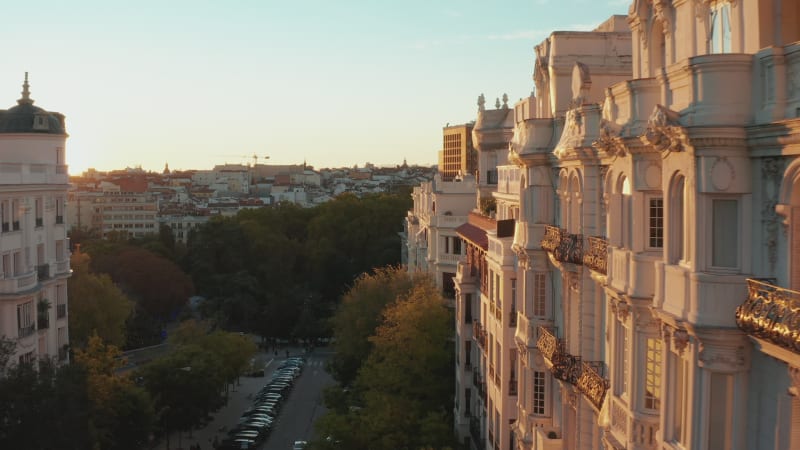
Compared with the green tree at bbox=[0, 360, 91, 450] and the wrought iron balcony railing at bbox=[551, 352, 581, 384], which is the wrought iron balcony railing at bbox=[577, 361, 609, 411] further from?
the green tree at bbox=[0, 360, 91, 450]

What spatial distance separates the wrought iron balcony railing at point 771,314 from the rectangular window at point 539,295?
38.1ft

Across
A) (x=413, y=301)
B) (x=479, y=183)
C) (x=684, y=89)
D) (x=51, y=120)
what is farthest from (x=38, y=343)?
(x=684, y=89)

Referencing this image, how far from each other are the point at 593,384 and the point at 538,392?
5.25 m

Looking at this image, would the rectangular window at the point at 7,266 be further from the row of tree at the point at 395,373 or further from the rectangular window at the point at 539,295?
the rectangular window at the point at 539,295

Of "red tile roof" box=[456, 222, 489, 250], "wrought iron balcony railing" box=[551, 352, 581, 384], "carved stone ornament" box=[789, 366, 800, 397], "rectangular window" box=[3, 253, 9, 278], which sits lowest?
"wrought iron balcony railing" box=[551, 352, 581, 384]

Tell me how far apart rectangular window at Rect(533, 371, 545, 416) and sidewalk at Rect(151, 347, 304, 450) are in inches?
1259

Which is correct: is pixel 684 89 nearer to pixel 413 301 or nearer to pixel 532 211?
pixel 532 211

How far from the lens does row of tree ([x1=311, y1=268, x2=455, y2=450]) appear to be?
34625mm

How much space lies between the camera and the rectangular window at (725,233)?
11.6 metres

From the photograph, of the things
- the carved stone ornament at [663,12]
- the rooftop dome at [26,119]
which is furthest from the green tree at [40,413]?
the carved stone ornament at [663,12]

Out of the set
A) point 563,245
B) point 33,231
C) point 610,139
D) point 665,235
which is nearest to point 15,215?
point 33,231

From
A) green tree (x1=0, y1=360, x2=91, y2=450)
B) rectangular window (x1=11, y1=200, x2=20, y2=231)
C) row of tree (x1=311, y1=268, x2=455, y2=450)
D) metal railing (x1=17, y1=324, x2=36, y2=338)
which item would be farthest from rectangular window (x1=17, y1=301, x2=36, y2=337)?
row of tree (x1=311, y1=268, x2=455, y2=450)

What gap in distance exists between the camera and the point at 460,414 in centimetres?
3844

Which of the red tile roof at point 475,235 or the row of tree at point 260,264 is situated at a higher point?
the red tile roof at point 475,235
